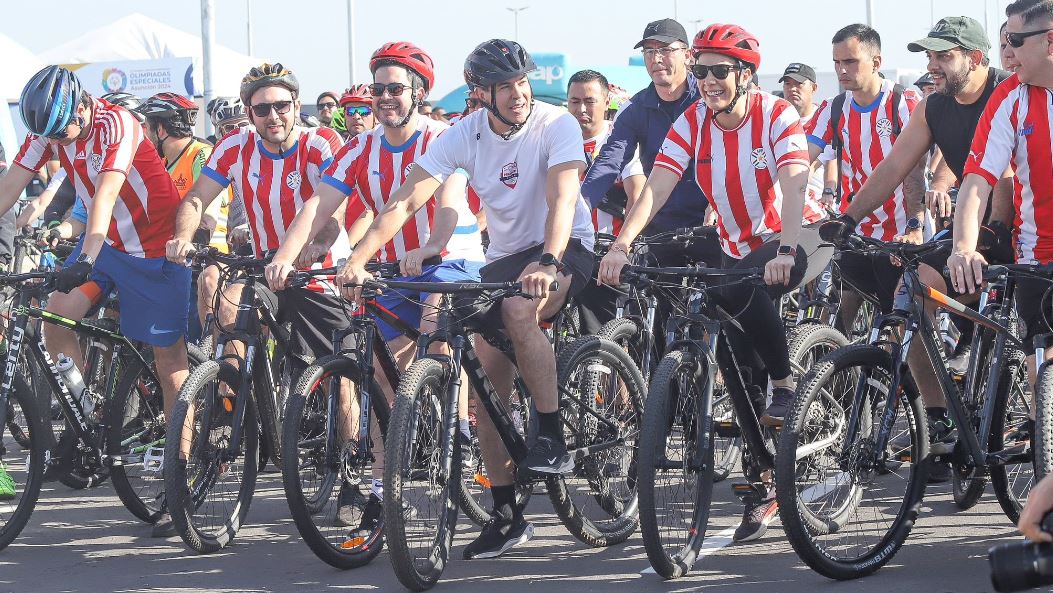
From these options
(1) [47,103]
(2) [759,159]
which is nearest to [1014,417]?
(2) [759,159]

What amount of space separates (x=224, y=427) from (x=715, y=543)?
6.92ft

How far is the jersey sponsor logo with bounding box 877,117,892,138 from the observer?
28.8 ft

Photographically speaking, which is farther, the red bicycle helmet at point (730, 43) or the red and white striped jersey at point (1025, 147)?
the red bicycle helmet at point (730, 43)

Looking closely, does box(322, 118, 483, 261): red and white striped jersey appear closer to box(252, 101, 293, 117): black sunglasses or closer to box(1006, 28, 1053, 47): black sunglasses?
box(252, 101, 293, 117): black sunglasses

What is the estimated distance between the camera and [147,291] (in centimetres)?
714

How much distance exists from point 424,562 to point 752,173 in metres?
2.28

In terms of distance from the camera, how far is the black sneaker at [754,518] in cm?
608

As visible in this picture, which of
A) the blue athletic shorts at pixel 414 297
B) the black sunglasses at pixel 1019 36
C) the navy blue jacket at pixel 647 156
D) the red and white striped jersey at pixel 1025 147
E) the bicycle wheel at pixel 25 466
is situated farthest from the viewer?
the navy blue jacket at pixel 647 156

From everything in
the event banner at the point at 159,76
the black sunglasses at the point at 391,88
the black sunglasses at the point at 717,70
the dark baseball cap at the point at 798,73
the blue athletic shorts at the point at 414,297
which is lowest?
the blue athletic shorts at the point at 414,297

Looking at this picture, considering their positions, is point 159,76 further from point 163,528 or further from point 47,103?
point 163,528

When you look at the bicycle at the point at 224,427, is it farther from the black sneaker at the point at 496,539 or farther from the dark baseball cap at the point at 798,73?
the dark baseball cap at the point at 798,73

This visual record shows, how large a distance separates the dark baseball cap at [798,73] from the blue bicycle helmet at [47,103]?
26.2ft

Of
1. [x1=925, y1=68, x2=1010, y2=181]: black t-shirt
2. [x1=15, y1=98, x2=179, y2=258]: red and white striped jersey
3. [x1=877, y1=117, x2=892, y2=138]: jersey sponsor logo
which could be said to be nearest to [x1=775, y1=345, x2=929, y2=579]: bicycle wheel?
[x1=925, y1=68, x2=1010, y2=181]: black t-shirt

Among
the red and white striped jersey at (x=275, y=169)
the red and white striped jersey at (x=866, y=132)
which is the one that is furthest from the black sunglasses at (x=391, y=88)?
the red and white striped jersey at (x=866, y=132)
